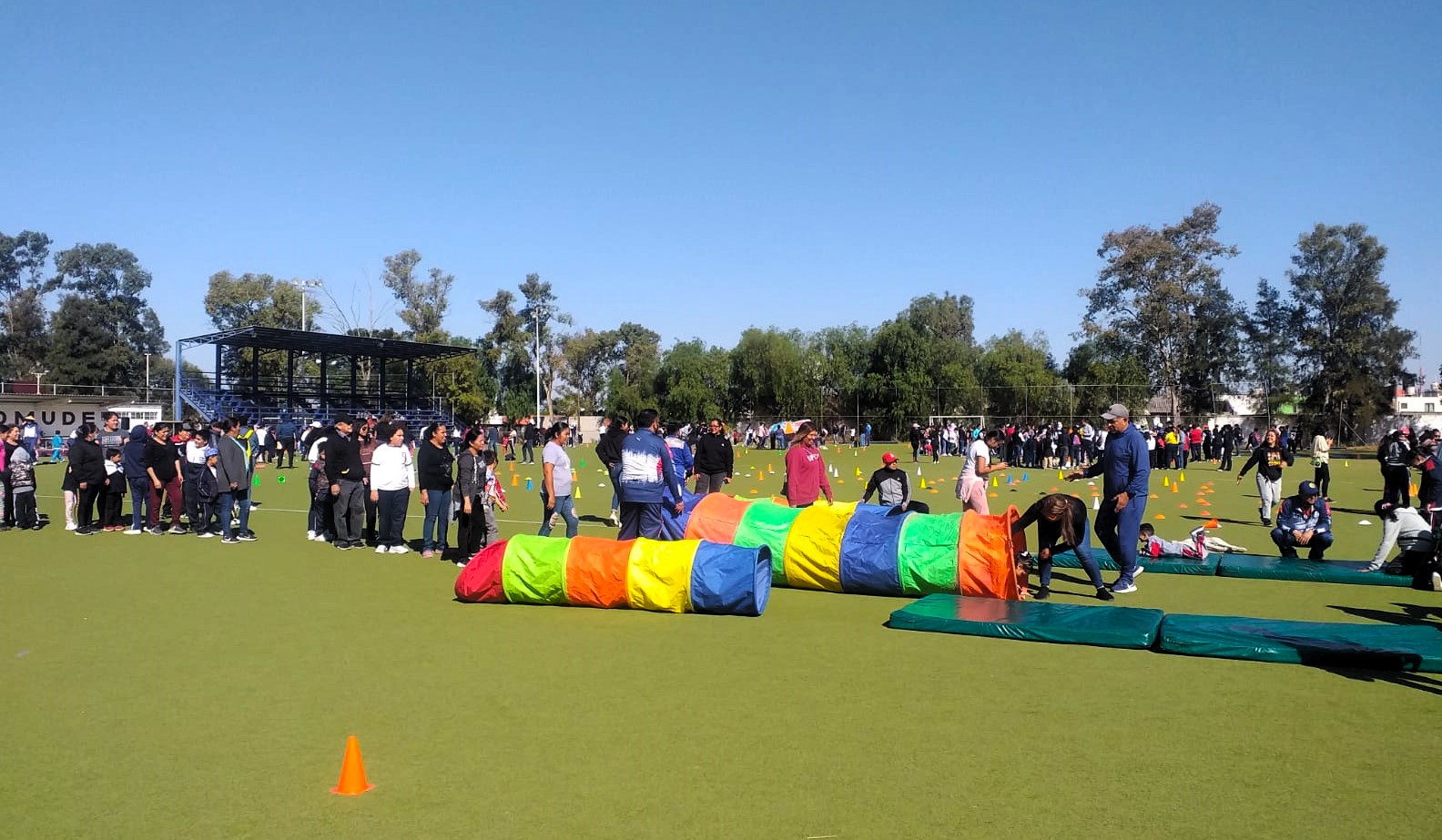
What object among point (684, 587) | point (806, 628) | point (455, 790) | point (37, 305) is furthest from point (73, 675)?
point (37, 305)

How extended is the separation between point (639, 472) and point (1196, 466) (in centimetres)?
3221

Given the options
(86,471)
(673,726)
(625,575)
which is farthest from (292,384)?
(673,726)

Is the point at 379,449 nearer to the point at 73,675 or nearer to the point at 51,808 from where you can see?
the point at 73,675

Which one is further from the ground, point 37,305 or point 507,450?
point 37,305

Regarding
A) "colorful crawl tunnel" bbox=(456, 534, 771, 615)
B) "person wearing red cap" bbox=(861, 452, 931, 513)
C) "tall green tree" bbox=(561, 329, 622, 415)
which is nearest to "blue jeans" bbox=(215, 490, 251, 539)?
"colorful crawl tunnel" bbox=(456, 534, 771, 615)

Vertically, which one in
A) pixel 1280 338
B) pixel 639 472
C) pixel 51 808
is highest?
pixel 1280 338

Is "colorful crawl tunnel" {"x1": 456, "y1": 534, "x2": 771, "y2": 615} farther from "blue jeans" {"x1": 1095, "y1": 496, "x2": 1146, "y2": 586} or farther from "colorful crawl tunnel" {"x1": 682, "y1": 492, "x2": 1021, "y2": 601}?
"blue jeans" {"x1": 1095, "y1": 496, "x2": 1146, "y2": 586}

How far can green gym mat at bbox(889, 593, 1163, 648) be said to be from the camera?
7676 mm

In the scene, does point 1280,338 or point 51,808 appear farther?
point 1280,338

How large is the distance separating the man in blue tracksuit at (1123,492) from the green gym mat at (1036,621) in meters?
1.37

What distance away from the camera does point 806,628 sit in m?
8.40

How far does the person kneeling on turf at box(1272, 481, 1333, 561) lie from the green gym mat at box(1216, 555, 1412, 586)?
1.65ft

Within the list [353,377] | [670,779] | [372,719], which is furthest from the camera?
[353,377]

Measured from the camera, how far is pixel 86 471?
15.3 meters
